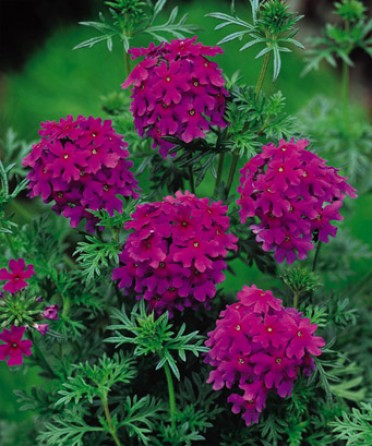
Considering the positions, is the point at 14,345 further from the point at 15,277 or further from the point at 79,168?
the point at 79,168

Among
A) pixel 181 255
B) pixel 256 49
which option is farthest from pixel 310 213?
pixel 256 49

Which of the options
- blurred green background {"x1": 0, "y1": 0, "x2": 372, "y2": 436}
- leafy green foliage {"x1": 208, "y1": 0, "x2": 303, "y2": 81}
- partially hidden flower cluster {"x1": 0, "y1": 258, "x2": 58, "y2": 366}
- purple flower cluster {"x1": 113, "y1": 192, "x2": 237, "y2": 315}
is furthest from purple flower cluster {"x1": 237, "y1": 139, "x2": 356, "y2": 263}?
blurred green background {"x1": 0, "y1": 0, "x2": 372, "y2": 436}

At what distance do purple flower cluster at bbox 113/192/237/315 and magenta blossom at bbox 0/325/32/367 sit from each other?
9.3 inches

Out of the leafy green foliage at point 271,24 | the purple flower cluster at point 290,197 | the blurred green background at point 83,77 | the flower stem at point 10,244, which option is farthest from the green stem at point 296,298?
the blurred green background at point 83,77

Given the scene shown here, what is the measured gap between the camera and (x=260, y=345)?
152cm

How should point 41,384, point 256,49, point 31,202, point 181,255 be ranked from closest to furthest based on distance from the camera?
point 181,255 < point 41,384 < point 31,202 < point 256,49

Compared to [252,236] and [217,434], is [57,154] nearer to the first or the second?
[252,236]

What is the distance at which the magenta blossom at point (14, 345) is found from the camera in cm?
161

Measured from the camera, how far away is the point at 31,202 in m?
4.24

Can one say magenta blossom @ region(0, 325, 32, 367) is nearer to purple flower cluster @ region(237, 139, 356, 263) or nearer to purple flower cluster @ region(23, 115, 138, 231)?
purple flower cluster @ region(23, 115, 138, 231)

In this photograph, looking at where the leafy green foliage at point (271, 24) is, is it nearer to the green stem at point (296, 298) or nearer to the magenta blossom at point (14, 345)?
the green stem at point (296, 298)

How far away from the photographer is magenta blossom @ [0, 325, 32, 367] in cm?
161

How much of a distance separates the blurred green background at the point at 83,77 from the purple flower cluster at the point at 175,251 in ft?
8.31

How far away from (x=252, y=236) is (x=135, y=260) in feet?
1.43
